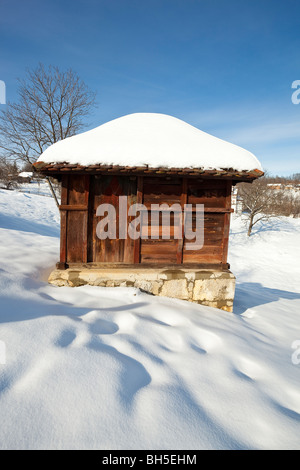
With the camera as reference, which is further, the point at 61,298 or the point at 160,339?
the point at 61,298

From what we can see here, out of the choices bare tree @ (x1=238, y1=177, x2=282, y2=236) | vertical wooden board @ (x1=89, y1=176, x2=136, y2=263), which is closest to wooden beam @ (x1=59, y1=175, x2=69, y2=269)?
vertical wooden board @ (x1=89, y1=176, x2=136, y2=263)

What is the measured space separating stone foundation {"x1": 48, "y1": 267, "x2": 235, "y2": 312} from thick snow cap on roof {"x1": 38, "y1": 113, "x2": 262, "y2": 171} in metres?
2.03

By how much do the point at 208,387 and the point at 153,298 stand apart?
2.06 metres

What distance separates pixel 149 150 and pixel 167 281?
99.4 inches

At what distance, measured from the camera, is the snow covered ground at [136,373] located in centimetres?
155

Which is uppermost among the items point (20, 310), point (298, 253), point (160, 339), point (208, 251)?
point (208, 251)

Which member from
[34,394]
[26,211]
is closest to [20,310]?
[34,394]

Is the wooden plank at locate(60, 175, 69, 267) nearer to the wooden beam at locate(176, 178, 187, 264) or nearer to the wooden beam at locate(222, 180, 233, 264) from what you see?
the wooden beam at locate(176, 178, 187, 264)

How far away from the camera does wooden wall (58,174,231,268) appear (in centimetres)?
418

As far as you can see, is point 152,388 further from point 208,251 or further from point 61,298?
point 208,251

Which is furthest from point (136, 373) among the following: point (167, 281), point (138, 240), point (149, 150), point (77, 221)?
point (149, 150)

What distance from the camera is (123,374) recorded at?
2.01 meters

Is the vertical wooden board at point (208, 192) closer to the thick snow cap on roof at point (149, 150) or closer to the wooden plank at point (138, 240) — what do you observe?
the thick snow cap on roof at point (149, 150)

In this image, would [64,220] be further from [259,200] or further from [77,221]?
[259,200]
